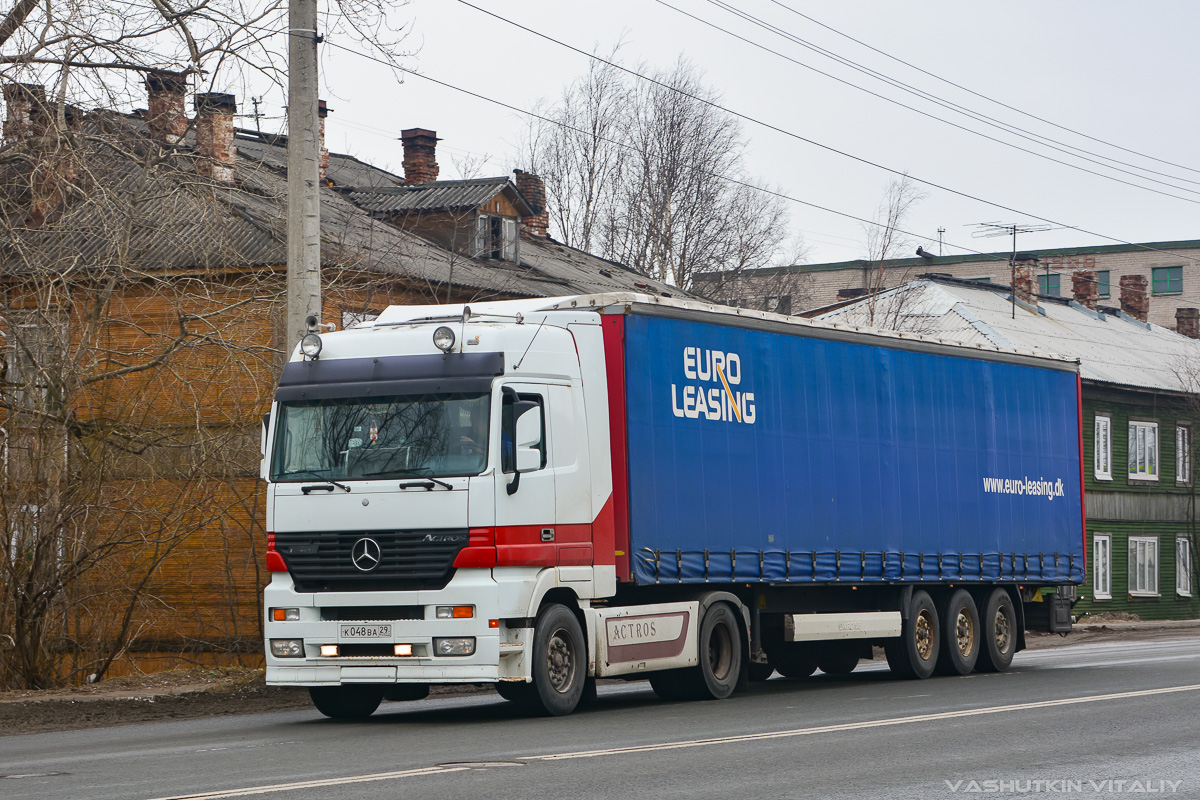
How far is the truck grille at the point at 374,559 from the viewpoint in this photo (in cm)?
1233

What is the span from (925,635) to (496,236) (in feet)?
71.7

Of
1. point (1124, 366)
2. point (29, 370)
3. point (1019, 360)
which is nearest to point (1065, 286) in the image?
point (1124, 366)

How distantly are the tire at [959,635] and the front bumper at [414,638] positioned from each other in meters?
7.32

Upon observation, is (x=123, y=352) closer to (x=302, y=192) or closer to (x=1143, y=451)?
(x=302, y=192)

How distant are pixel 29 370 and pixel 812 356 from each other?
29.2 feet

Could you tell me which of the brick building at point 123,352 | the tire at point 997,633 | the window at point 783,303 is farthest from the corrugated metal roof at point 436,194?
the tire at point 997,633

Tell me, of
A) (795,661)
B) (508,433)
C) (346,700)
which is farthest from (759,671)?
(508,433)

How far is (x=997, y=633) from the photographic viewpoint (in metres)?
19.0

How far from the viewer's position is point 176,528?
18.9 metres

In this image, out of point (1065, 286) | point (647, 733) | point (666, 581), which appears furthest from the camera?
point (1065, 286)

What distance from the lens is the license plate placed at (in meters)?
12.4

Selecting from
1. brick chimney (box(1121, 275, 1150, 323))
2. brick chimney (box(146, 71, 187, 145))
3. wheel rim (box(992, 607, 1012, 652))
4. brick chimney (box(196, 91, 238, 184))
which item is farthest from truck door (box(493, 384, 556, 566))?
brick chimney (box(1121, 275, 1150, 323))

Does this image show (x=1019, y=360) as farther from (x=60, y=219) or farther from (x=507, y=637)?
Result: (x=60, y=219)

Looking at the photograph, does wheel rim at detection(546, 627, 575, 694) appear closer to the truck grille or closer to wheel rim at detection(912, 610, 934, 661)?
the truck grille
